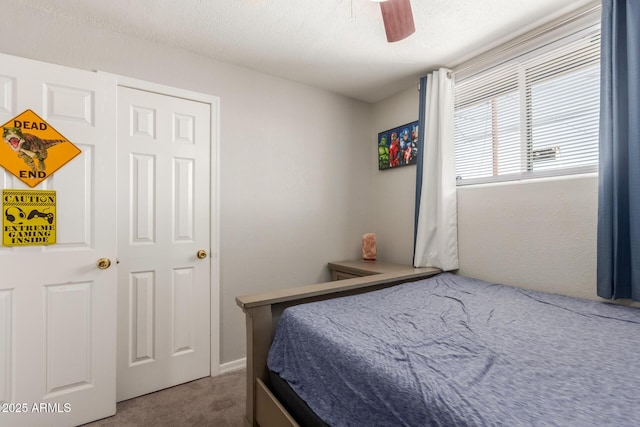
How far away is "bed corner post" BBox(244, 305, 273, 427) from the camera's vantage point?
4.54 feet

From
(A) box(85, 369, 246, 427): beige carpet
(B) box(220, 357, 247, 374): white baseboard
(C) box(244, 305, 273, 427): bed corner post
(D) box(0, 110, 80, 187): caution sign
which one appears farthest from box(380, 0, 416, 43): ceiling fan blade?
(B) box(220, 357, 247, 374): white baseboard

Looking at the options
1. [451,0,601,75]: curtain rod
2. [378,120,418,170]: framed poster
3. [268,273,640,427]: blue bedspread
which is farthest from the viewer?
[378,120,418,170]: framed poster

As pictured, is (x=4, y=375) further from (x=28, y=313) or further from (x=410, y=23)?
(x=410, y=23)

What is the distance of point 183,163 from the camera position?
81.4 inches

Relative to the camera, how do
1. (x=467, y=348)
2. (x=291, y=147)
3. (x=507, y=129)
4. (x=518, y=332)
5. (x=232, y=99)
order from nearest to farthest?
1. (x=467, y=348)
2. (x=518, y=332)
3. (x=507, y=129)
4. (x=232, y=99)
5. (x=291, y=147)

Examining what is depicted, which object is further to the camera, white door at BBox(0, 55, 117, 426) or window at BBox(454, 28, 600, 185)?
window at BBox(454, 28, 600, 185)

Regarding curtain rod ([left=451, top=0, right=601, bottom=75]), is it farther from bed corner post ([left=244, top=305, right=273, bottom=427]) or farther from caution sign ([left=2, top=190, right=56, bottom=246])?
caution sign ([left=2, top=190, right=56, bottom=246])

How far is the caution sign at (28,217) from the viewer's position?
1.48 metres

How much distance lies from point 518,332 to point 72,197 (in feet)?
7.68

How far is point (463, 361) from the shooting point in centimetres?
94

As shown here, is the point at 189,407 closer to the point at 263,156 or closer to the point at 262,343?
the point at 262,343

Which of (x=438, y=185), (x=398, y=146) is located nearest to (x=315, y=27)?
(x=398, y=146)

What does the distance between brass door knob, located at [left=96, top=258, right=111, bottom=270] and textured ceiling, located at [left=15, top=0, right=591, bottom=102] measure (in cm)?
147

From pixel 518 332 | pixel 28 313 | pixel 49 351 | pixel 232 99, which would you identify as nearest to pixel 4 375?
pixel 49 351
